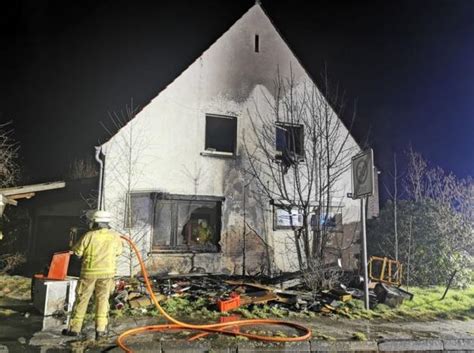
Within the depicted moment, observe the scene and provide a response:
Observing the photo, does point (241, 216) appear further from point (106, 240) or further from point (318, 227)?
point (106, 240)

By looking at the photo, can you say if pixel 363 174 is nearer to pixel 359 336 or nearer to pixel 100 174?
pixel 359 336

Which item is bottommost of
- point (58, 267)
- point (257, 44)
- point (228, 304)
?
point (228, 304)

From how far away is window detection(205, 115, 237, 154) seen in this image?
11703mm

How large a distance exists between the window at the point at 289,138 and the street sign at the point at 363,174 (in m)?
3.91

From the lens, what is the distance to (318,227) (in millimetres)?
10742

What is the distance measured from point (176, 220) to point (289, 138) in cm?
462

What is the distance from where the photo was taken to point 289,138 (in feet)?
39.7

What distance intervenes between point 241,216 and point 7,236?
26.2 feet

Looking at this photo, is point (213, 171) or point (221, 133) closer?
point (213, 171)

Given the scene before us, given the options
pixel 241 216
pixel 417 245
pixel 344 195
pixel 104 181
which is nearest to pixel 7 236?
pixel 104 181

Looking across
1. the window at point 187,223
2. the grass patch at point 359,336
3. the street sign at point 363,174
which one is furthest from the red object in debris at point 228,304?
the window at point 187,223

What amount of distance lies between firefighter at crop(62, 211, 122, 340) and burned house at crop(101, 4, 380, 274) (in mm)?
Result: 3906

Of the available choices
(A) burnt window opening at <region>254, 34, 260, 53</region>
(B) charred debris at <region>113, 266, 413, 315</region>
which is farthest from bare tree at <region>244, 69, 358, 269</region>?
(B) charred debris at <region>113, 266, 413, 315</region>

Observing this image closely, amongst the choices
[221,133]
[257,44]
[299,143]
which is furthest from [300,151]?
[257,44]
